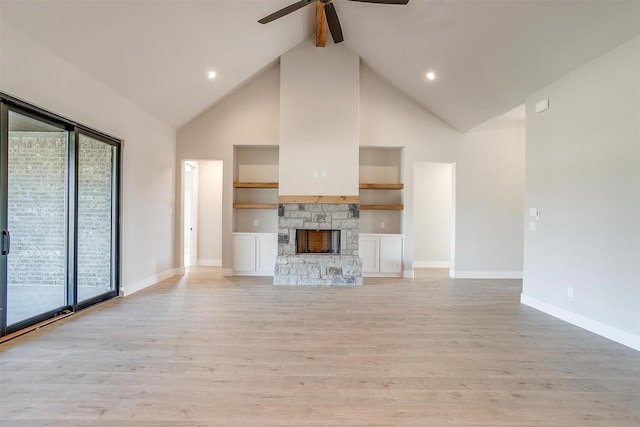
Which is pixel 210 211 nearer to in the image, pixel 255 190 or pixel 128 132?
pixel 255 190

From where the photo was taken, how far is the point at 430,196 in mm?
7488

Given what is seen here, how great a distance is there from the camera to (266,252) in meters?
6.27

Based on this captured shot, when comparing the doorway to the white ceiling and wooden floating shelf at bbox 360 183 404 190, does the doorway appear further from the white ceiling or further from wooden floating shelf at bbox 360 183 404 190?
wooden floating shelf at bbox 360 183 404 190

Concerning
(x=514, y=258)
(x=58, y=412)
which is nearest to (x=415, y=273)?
(x=514, y=258)

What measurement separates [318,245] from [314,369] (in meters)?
3.75

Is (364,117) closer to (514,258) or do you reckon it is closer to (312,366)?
(514,258)

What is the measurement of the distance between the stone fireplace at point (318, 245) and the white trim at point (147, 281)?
206 centimetres

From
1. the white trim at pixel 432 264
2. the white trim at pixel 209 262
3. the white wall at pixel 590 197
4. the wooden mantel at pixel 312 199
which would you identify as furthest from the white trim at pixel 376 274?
the white trim at pixel 209 262

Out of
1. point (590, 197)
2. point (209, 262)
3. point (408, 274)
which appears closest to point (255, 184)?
point (209, 262)

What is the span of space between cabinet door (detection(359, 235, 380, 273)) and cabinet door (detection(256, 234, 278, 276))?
1.73 metres

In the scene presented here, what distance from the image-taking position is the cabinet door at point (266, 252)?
6.26 meters

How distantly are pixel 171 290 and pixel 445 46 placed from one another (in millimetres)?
5409

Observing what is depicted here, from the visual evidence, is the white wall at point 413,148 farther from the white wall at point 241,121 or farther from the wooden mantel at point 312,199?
the wooden mantel at point 312,199

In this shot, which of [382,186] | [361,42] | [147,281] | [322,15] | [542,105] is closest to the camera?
[542,105]
